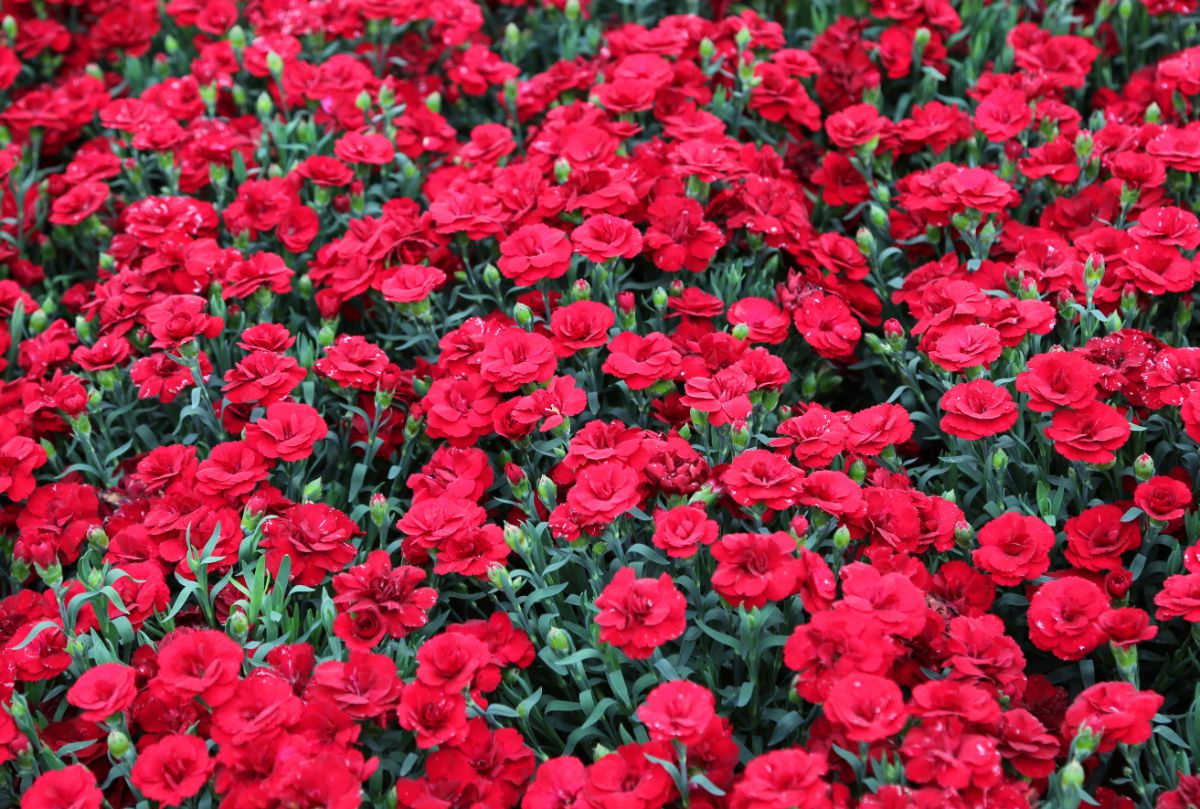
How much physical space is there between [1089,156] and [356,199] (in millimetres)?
2030

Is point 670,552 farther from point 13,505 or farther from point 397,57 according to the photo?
point 397,57

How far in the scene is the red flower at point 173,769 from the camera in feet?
6.41

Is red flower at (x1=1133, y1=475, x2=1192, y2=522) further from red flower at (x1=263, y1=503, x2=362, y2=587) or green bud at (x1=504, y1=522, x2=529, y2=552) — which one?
red flower at (x1=263, y1=503, x2=362, y2=587)

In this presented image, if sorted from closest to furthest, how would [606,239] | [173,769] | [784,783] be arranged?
[784,783], [173,769], [606,239]

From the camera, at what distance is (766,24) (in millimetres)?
3684

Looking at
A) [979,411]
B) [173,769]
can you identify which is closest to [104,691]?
[173,769]

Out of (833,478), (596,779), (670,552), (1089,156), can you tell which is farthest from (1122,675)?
(1089,156)

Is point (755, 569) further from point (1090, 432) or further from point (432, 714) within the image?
point (1090, 432)

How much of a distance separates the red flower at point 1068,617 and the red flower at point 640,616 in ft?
2.18

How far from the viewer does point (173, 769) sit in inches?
78.2

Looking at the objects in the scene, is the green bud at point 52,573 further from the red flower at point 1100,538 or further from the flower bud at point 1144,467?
the flower bud at point 1144,467

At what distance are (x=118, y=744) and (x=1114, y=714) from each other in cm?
169

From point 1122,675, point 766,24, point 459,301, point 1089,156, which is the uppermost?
point 766,24

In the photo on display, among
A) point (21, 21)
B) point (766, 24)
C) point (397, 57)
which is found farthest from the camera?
point (21, 21)
